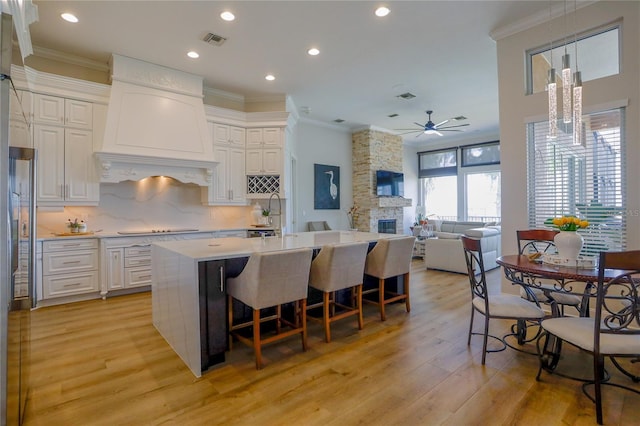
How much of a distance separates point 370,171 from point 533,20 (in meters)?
4.97

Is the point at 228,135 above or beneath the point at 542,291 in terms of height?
above

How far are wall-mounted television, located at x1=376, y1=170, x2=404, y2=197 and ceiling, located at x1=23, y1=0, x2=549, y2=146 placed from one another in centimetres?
270

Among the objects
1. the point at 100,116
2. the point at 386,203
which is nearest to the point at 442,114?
the point at 386,203

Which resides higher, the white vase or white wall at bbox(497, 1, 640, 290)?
white wall at bbox(497, 1, 640, 290)

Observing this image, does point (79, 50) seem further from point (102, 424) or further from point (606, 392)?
point (606, 392)

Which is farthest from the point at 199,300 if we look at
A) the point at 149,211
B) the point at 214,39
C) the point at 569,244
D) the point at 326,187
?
the point at 326,187

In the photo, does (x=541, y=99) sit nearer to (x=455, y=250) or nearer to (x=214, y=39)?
(x=455, y=250)

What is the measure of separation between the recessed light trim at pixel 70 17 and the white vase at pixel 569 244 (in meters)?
5.24

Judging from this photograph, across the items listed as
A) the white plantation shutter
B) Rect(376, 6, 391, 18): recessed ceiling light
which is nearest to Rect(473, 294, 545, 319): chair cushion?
the white plantation shutter

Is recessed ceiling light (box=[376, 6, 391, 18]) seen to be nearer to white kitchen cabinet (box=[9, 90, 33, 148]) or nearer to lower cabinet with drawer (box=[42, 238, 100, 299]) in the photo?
white kitchen cabinet (box=[9, 90, 33, 148])

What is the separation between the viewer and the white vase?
2432mm

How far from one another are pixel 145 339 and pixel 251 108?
4.46 m

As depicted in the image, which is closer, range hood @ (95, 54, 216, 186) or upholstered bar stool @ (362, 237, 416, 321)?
upholstered bar stool @ (362, 237, 416, 321)

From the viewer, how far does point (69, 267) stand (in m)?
4.16
